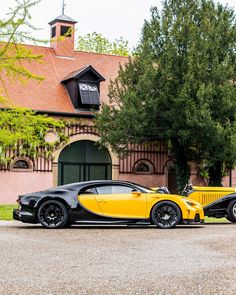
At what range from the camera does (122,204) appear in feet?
53.3

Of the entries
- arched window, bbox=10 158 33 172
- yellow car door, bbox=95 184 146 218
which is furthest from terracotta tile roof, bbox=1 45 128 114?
yellow car door, bbox=95 184 146 218

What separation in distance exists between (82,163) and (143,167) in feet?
11.2

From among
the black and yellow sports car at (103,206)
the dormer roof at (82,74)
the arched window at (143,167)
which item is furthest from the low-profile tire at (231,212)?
the dormer roof at (82,74)

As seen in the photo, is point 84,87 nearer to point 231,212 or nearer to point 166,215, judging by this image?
point 231,212

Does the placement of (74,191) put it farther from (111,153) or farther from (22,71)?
(111,153)

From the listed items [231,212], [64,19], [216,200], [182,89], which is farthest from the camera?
[64,19]

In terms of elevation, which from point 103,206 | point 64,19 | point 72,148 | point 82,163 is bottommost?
point 103,206

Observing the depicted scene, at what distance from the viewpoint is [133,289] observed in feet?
25.0

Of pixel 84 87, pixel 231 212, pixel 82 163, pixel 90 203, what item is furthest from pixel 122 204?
pixel 84 87

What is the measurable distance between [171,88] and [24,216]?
1548 cm

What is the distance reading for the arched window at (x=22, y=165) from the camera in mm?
31750

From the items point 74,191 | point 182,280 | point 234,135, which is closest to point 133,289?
point 182,280

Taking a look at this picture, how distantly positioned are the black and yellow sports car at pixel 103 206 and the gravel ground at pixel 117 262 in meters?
0.64

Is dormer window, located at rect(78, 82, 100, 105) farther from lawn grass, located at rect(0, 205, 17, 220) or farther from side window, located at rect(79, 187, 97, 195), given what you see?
side window, located at rect(79, 187, 97, 195)
